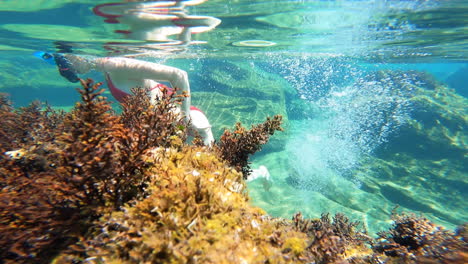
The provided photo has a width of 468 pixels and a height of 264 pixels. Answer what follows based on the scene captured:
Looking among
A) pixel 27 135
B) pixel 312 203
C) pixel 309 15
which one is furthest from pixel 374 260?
pixel 309 15

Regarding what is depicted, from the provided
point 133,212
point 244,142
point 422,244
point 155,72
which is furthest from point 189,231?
point 155,72

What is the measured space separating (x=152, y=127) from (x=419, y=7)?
40.9ft

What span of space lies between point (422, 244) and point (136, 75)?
20.4 feet

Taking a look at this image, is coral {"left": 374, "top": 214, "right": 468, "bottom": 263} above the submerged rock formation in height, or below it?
below

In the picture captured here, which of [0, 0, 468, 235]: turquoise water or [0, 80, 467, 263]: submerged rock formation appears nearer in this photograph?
[0, 80, 467, 263]: submerged rock formation

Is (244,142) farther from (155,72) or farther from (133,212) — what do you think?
(155,72)

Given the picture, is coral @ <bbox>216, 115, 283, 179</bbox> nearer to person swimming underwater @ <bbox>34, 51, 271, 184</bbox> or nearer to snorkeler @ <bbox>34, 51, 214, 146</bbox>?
person swimming underwater @ <bbox>34, 51, 271, 184</bbox>

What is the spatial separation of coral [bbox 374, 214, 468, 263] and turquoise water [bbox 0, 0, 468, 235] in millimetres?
5685

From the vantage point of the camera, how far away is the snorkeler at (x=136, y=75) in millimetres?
4488

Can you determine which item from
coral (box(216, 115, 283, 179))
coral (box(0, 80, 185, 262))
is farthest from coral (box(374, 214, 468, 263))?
coral (box(0, 80, 185, 262))

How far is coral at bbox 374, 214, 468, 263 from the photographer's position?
227 cm

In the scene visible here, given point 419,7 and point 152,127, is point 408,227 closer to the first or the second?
point 152,127

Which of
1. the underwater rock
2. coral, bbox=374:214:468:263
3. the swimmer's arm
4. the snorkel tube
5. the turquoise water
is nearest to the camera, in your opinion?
coral, bbox=374:214:468:263

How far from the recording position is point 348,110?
21.9 meters
